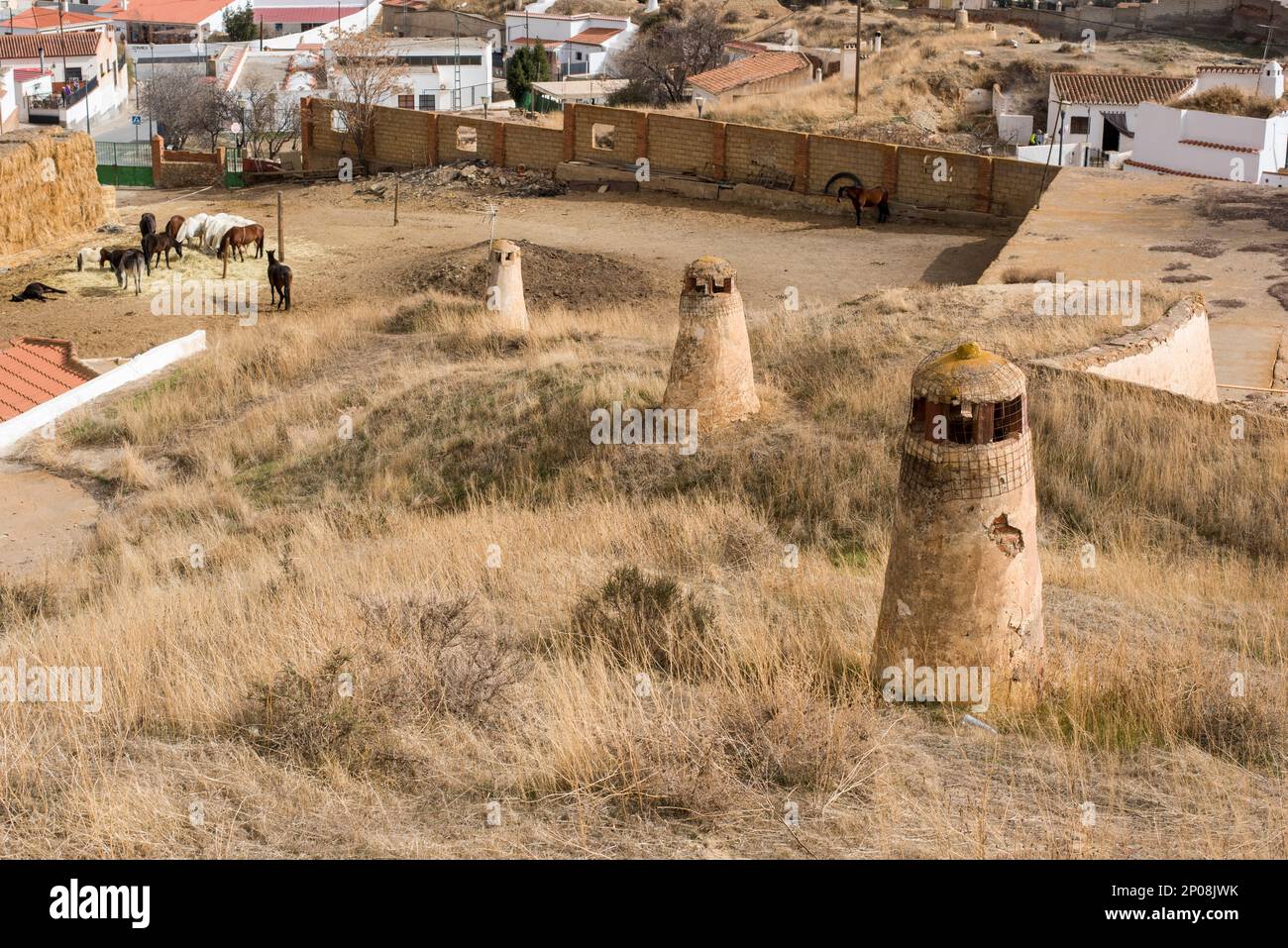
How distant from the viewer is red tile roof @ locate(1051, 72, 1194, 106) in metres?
42.9

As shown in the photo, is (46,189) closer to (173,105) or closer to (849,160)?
(849,160)

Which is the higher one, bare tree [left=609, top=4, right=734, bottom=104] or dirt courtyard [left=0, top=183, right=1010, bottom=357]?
bare tree [left=609, top=4, right=734, bottom=104]

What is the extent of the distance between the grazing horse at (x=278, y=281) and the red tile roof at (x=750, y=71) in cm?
2424

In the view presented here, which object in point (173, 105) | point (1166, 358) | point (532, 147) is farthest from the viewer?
point (173, 105)

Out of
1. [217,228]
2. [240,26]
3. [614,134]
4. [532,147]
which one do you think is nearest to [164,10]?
[240,26]

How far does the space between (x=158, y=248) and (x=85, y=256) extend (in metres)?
1.93

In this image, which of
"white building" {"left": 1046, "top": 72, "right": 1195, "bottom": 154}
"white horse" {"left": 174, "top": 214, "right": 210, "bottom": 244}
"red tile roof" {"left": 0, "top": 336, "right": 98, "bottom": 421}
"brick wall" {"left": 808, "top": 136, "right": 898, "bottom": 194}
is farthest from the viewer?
"white building" {"left": 1046, "top": 72, "right": 1195, "bottom": 154}

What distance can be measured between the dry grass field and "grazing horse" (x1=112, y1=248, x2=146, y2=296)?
9894mm

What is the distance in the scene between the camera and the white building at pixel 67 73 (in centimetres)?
6494

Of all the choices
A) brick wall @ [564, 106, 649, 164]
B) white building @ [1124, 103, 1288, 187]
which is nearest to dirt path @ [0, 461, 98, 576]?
brick wall @ [564, 106, 649, 164]

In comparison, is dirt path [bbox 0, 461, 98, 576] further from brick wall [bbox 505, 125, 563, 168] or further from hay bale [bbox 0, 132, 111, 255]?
brick wall [bbox 505, 125, 563, 168]

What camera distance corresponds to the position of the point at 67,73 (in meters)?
68.5

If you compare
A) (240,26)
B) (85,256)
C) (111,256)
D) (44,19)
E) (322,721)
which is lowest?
(85,256)
